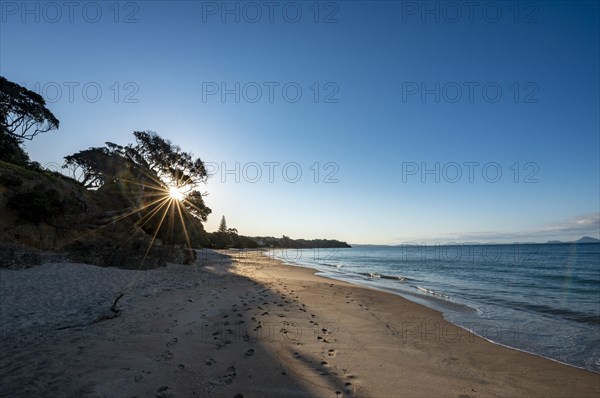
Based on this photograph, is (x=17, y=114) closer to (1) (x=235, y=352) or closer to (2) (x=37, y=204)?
(2) (x=37, y=204)

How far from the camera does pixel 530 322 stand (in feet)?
34.3

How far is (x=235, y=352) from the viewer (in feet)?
19.0

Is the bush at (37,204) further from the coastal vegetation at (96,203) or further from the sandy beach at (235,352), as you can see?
the sandy beach at (235,352)

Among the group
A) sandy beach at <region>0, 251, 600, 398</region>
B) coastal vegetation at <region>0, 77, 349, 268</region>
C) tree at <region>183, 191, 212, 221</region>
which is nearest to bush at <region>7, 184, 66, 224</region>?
coastal vegetation at <region>0, 77, 349, 268</region>

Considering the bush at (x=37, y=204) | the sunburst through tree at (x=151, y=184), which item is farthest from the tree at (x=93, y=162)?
the bush at (x=37, y=204)

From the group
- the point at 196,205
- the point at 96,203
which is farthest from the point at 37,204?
the point at 196,205

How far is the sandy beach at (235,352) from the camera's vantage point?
4375 millimetres

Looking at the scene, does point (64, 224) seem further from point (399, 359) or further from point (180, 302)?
point (399, 359)

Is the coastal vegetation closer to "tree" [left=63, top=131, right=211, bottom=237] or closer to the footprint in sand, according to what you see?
"tree" [left=63, top=131, right=211, bottom=237]

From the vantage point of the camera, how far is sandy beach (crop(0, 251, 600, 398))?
4375 mm

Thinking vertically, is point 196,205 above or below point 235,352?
above

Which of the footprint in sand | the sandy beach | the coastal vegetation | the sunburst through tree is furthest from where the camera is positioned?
the sunburst through tree

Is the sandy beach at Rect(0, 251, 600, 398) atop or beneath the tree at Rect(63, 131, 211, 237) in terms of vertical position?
beneath

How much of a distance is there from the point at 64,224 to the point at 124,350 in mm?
18073
